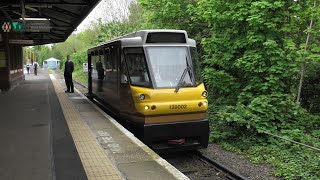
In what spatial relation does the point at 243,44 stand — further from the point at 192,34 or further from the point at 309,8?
the point at 192,34

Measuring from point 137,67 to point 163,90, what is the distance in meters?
0.89

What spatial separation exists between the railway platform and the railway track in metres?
1.18

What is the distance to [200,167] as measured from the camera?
8062 millimetres

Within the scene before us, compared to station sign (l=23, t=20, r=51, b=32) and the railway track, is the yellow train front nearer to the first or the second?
the railway track

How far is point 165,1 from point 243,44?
604 centimetres

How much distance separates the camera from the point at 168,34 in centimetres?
859

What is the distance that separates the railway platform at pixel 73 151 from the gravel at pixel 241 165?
2.02 m

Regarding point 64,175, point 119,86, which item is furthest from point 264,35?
point 64,175

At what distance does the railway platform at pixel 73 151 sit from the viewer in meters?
5.64

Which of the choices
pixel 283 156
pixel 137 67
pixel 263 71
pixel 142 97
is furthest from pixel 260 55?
pixel 142 97

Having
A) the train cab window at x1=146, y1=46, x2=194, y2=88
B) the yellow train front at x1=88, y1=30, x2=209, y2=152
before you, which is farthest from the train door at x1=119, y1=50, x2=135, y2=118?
the train cab window at x1=146, y1=46, x2=194, y2=88

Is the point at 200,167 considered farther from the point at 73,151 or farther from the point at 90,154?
the point at 73,151

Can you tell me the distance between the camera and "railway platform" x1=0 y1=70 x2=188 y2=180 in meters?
5.64

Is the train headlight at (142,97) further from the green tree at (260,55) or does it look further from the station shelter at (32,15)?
the station shelter at (32,15)
